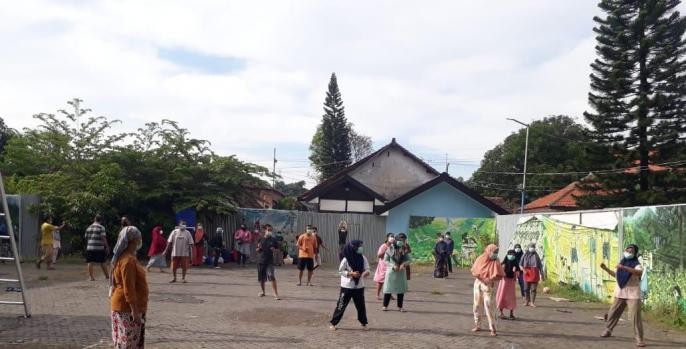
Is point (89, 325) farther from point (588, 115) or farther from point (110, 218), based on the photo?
point (588, 115)

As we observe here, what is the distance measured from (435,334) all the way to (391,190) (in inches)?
1403

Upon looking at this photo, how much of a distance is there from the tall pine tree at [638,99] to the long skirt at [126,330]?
30.7m

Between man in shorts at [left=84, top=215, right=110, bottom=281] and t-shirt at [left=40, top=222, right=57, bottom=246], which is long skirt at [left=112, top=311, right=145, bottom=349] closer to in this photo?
man in shorts at [left=84, top=215, right=110, bottom=281]

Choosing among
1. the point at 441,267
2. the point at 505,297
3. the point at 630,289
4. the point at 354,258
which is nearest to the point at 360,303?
the point at 354,258

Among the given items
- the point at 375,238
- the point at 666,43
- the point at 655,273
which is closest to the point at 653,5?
the point at 666,43

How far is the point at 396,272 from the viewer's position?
13.2 metres

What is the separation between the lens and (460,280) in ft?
74.0

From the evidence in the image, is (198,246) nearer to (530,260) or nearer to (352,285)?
(530,260)

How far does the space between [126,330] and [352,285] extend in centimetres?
478

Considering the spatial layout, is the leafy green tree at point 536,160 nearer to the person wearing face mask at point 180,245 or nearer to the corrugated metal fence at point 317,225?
the corrugated metal fence at point 317,225

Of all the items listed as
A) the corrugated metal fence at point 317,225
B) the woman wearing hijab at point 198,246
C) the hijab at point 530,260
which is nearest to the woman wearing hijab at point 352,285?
the hijab at point 530,260

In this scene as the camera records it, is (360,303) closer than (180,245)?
Yes

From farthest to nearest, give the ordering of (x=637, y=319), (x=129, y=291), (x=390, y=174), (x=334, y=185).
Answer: (x=390, y=174)
(x=334, y=185)
(x=637, y=319)
(x=129, y=291)

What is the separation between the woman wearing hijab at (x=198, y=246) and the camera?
22323 millimetres
